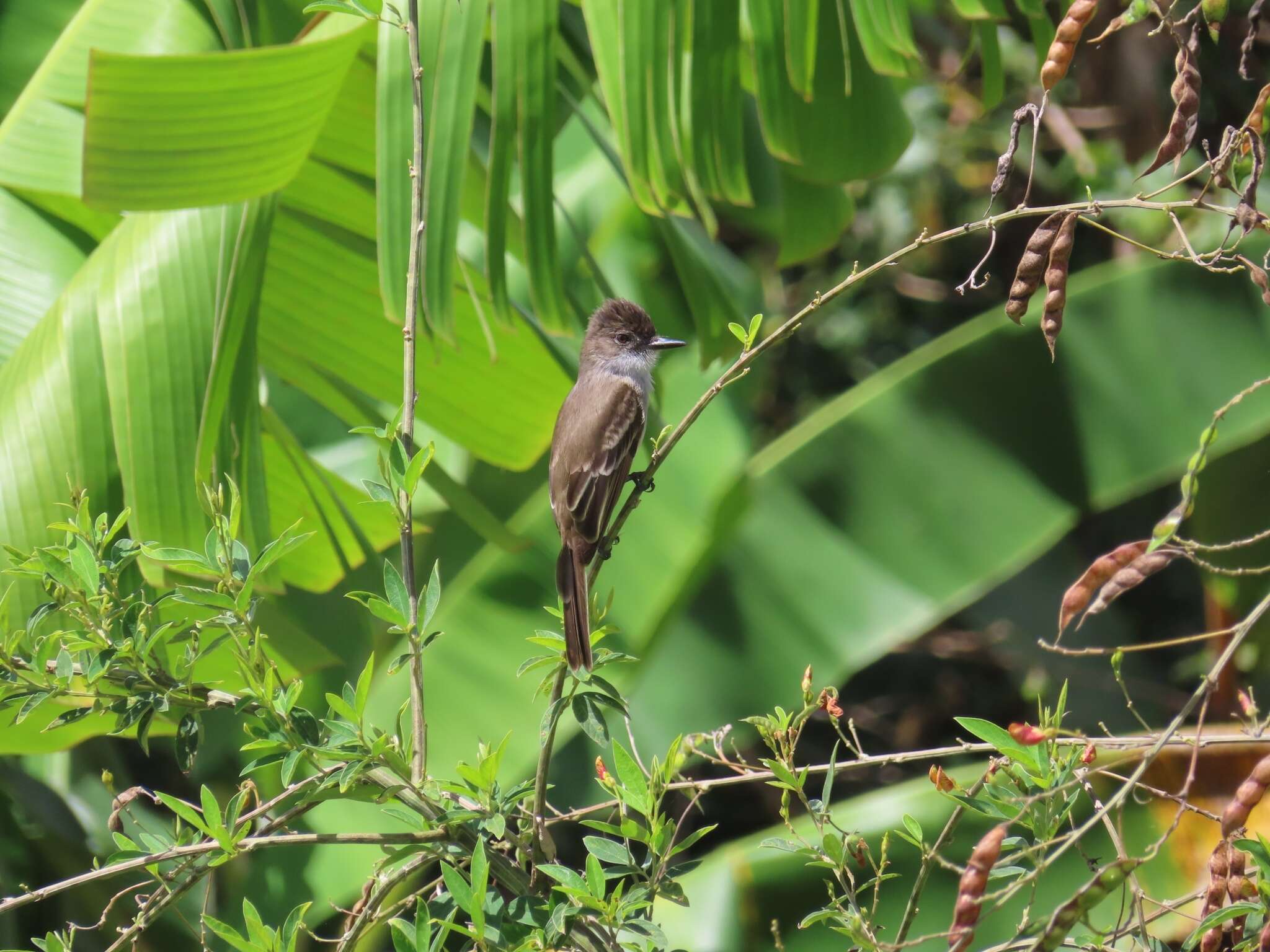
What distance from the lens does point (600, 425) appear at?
3615 millimetres

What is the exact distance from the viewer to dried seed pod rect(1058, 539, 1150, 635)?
5.13 ft

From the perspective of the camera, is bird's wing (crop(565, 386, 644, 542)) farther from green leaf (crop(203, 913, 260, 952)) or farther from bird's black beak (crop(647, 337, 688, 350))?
green leaf (crop(203, 913, 260, 952))

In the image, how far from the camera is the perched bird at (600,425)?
3389 mm

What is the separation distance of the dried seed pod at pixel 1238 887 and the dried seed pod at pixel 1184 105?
956mm

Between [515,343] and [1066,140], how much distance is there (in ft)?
14.0

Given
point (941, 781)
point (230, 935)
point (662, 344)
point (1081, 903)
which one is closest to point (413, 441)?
point (230, 935)

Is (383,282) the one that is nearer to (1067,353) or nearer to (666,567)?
(666,567)

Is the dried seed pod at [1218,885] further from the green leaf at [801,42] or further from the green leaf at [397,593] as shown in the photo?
the green leaf at [801,42]

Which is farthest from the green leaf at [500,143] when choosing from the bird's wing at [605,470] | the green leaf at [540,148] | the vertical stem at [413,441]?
the vertical stem at [413,441]

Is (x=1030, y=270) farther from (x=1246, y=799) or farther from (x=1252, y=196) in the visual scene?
(x=1246, y=799)

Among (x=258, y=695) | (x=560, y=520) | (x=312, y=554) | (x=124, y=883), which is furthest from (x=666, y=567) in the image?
(x=258, y=695)

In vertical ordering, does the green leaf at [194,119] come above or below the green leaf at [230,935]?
above

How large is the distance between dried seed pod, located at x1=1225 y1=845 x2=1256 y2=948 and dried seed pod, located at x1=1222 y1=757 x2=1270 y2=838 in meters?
0.08

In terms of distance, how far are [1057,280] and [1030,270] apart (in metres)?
0.04
